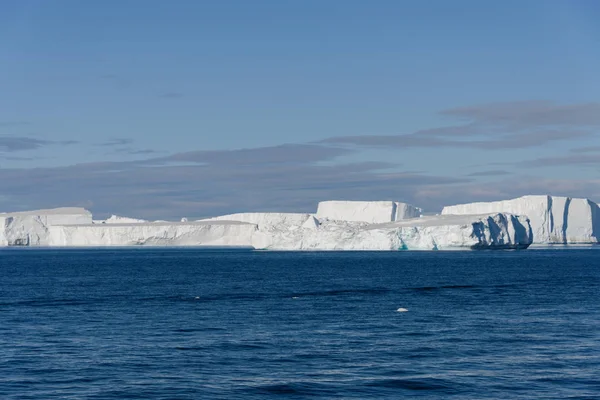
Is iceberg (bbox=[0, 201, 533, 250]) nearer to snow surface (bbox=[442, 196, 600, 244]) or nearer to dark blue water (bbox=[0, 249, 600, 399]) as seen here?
snow surface (bbox=[442, 196, 600, 244])

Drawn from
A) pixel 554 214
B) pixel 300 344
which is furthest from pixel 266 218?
pixel 300 344

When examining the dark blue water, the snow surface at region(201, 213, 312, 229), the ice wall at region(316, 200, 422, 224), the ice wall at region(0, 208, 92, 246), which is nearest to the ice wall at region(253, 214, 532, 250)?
the ice wall at region(316, 200, 422, 224)

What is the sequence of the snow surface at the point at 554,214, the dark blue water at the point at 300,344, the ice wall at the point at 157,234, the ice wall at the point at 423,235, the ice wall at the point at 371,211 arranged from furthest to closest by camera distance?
1. the ice wall at the point at 157,234
2. the ice wall at the point at 371,211
3. the snow surface at the point at 554,214
4. the ice wall at the point at 423,235
5. the dark blue water at the point at 300,344

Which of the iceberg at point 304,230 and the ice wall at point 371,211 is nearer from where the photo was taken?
the iceberg at point 304,230

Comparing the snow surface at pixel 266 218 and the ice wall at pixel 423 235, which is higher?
the snow surface at pixel 266 218

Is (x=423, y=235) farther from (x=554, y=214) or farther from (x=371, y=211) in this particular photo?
(x=371, y=211)

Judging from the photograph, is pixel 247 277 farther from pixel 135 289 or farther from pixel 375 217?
pixel 375 217

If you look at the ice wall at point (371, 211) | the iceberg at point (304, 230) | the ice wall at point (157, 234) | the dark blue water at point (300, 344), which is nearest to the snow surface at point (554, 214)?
the ice wall at point (371, 211)

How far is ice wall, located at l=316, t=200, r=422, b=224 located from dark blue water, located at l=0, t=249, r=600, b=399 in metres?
110

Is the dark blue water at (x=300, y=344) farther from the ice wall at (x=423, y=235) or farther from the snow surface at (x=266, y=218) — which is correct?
the snow surface at (x=266, y=218)

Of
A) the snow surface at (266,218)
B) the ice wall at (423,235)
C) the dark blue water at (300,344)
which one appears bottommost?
the dark blue water at (300,344)

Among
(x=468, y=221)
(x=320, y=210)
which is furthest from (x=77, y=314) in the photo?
(x=320, y=210)

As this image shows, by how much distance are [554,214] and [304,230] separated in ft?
185

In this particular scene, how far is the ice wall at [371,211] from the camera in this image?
155375 millimetres
